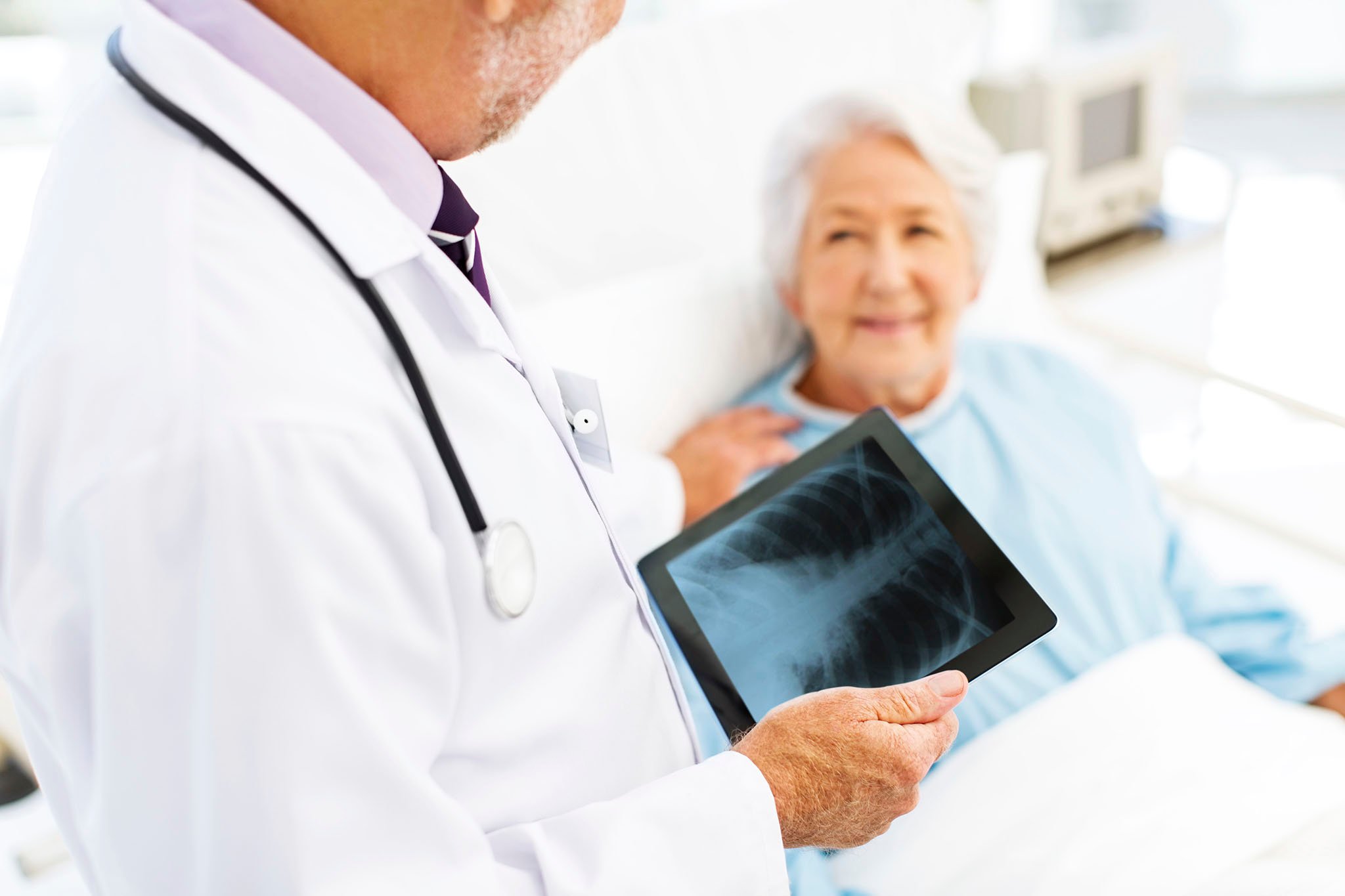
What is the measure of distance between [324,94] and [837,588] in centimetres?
59

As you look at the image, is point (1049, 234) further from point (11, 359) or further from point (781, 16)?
point (11, 359)

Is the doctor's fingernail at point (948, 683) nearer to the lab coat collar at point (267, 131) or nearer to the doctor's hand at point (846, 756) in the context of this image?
the doctor's hand at point (846, 756)

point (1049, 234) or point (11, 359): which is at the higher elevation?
point (11, 359)

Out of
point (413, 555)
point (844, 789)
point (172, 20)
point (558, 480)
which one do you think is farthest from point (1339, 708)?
point (172, 20)

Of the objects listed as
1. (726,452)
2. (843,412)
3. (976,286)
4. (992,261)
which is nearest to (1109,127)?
(992,261)

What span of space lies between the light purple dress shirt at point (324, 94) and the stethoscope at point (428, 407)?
0.15 feet

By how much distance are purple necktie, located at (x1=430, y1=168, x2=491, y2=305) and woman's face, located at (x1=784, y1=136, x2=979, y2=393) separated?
2.63 ft

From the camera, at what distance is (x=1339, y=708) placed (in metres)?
1.36

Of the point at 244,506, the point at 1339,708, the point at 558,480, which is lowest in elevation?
the point at 1339,708

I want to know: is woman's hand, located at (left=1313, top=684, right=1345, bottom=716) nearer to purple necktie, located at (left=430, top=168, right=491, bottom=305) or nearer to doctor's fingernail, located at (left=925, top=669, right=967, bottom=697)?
doctor's fingernail, located at (left=925, top=669, right=967, bottom=697)

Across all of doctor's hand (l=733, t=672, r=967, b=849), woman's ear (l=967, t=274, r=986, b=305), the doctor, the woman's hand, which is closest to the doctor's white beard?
the doctor

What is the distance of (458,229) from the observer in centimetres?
77

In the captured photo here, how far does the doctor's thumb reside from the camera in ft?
2.66

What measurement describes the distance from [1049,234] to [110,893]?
6.53 ft
